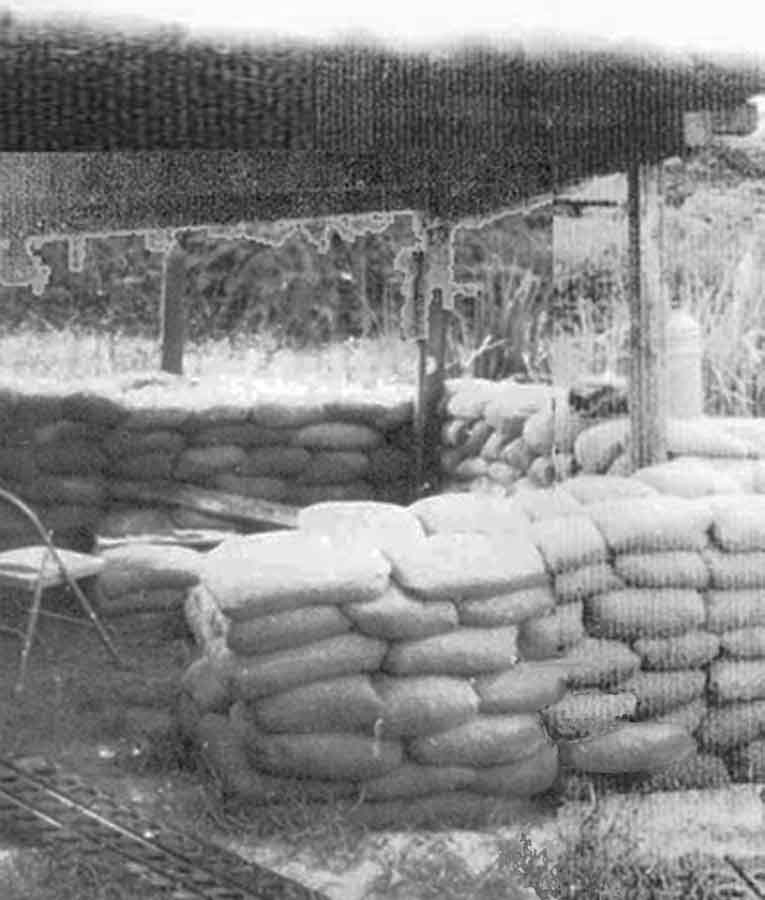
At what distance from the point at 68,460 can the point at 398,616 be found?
3.76 metres

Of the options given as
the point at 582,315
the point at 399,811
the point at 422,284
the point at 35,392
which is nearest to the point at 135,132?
the point at 399,811

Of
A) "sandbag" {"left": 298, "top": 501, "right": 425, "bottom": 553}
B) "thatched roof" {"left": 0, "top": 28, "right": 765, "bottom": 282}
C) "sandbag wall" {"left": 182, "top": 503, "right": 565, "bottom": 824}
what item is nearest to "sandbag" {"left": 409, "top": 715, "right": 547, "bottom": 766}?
"sandbag wall" {"left": 182, "top": 503, "right": 565, "bottom": 824}

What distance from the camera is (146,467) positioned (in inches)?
272

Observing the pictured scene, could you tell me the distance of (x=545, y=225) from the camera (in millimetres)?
9008

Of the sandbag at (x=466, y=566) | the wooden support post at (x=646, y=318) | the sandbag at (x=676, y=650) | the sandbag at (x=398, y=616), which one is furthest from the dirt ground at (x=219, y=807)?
the wooden support post at (x=646, y=318)

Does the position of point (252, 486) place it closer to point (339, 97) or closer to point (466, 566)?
point (466, 566)

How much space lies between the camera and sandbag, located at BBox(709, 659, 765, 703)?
3762 millimetres

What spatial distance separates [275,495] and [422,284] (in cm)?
111

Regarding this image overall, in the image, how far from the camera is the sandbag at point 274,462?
6938mm

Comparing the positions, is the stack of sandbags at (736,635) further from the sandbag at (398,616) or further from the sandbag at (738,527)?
the sandbag at (398,616)

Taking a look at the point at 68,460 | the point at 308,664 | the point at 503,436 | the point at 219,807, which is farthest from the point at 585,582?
the point at 68,460

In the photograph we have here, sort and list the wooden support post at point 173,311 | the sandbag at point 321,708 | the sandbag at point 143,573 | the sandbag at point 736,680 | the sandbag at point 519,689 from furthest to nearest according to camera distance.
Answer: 1. the wooden support post at point 173,311
2. the sandbag at point 143,573
3. the sandbag at point 736,680
4. the sandbag at point 519,689
5. the sandbag at point 321,708

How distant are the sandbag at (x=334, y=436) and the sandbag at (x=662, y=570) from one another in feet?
10.8

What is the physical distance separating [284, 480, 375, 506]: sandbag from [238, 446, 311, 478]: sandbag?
0.08 m
